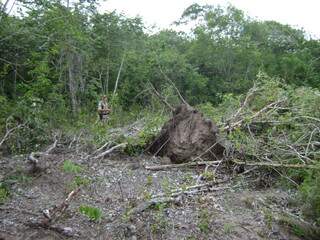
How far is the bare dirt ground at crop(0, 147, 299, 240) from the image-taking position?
15.1ft

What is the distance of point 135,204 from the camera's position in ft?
16.9

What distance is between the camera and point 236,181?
21.4 feet

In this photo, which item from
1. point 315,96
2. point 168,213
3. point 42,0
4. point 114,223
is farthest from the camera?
point 42,0

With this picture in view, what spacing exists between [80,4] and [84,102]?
3180 mm

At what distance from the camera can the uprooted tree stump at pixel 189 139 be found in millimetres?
7176

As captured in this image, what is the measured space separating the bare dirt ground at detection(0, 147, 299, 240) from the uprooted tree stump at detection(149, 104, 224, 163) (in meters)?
0.38

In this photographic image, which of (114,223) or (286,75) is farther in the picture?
(286,75)

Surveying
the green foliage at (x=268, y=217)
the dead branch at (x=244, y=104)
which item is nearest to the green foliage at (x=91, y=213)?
the green foliage at (x=268, y=217)

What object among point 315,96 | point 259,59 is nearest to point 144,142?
point 315,96

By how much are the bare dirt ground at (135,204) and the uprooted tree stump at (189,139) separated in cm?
38

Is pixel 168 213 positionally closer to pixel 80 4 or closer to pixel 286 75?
pixel 80 4

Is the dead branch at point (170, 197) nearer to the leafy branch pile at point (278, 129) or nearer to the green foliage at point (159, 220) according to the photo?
the green foliage at point (159, 220)

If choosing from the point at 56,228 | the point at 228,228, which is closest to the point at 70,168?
the point at 56,228

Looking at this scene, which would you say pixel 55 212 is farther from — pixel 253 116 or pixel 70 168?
pixel 253 116
